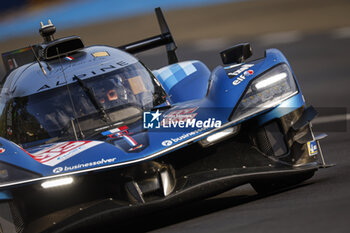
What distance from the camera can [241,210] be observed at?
586cm

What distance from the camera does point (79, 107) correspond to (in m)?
7.25

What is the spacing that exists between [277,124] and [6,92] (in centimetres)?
300

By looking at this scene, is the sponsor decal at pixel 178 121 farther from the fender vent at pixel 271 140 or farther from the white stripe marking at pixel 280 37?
the white stripe marking at pixel 280 37

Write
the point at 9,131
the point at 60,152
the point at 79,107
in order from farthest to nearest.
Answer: the point at 9,131 → the point at 79,107 → the point at 60,152

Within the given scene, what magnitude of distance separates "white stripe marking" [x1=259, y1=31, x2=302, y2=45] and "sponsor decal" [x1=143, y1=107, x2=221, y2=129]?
12.0 metres

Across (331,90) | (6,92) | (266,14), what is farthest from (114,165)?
(266,14)

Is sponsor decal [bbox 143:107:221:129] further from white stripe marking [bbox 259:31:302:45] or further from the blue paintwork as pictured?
white stripe marking [bbox 259:31:302:45]

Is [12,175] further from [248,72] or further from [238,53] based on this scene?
[238,53]

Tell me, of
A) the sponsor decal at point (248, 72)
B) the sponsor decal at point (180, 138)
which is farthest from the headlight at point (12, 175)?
the sponsor decal at point (248, 72)

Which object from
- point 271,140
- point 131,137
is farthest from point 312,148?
point 131,137

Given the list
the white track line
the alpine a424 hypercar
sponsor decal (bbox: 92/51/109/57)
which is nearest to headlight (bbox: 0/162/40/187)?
the alpine a424 hypercar

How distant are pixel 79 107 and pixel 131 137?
3.91 feet

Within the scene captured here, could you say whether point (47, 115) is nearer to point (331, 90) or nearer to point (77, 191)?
point (77, 191)

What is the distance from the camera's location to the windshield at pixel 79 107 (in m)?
7.12
